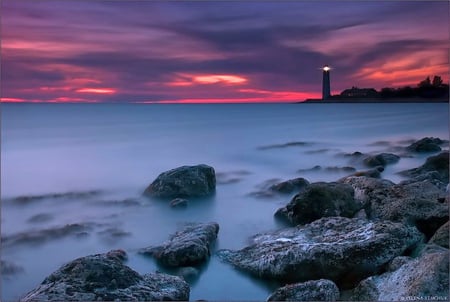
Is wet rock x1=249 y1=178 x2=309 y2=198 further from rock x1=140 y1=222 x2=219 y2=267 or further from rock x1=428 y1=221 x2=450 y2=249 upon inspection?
rock x1=428 y1=221 x2=450 y2=249

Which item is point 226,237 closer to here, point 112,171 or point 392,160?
point 112,171

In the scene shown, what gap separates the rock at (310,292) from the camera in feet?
13.9

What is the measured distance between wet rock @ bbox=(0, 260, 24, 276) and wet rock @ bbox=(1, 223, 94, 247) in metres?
0.87

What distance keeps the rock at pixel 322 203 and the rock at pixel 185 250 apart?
1.62 metres

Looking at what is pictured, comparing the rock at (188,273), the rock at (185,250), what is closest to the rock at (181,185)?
the rock at (185,250)

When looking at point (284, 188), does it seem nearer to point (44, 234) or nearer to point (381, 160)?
point (44, 234)

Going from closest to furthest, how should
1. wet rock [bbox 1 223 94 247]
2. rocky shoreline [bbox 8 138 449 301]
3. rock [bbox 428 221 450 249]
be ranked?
rocky shoreline [bbox 8 138 449 301] < rock [bbox 428 221 450 249] < wet rock [bbox 1 223 94 247]

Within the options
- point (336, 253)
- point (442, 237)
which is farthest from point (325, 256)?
point (442, 237)

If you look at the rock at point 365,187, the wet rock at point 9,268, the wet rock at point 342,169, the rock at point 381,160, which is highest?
the rock at point 365,187

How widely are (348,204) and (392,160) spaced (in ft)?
27.7

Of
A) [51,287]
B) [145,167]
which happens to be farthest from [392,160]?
[51,287]

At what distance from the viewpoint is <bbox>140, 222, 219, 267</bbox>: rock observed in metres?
5.82

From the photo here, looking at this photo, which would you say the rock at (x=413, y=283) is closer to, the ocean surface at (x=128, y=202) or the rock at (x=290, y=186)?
the ocean surface at (x=128, y=202)

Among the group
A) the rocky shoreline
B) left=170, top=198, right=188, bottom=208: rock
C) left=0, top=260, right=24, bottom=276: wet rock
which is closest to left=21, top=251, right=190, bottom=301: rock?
the rocky shoreline
